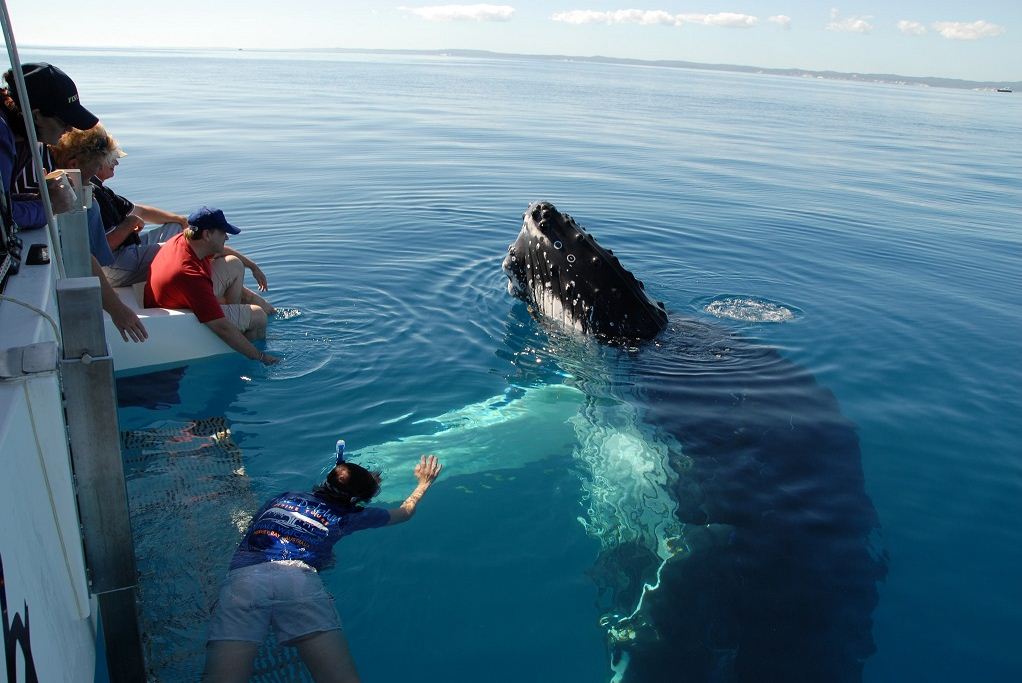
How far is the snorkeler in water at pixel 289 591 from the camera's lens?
168 inches

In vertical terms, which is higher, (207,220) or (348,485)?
(207,220)

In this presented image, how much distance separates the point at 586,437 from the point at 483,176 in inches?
563

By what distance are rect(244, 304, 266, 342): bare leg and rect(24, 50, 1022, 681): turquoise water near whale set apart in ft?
0.66

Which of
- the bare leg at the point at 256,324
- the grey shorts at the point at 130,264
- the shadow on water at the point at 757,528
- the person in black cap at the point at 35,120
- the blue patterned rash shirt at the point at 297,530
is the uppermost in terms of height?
the person in black cap at the point at 35,120

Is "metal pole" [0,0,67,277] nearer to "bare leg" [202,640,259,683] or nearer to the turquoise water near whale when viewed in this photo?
"bare leg" [202,640,259,683]

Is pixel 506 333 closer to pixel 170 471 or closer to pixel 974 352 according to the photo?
pixel 170 471

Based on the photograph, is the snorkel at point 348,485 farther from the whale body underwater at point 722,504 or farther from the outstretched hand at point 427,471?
the whale body underwater at point 722,504

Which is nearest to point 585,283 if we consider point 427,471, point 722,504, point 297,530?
point 722,504

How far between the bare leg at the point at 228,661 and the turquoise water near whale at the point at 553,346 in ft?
2.70

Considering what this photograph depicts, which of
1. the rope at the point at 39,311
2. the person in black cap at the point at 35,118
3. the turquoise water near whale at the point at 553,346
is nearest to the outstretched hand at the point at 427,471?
the turquoise water near whale at the point at 553,346

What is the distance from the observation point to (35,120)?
520 cm

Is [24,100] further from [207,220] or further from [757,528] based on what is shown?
[757,528]

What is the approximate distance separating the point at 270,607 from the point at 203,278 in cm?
454

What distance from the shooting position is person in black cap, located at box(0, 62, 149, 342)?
5.05m
